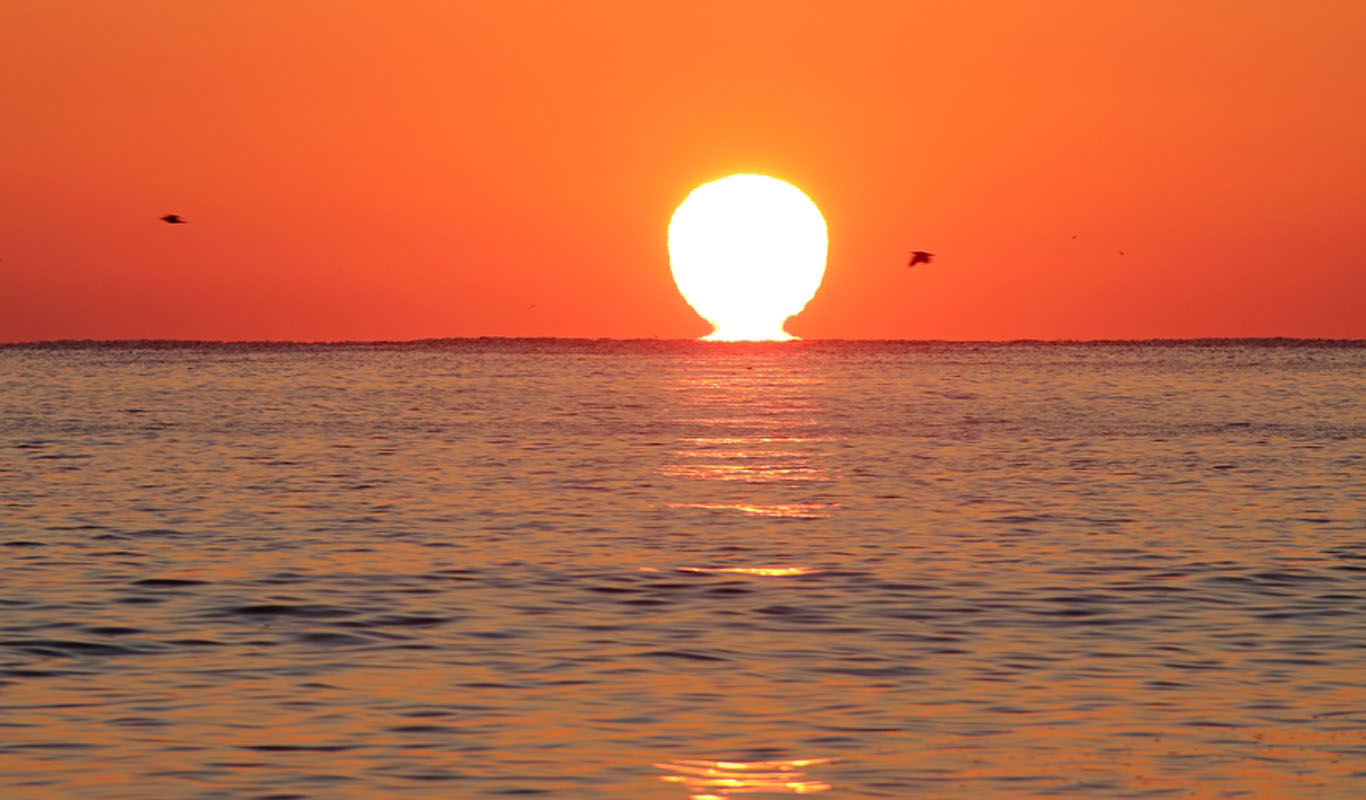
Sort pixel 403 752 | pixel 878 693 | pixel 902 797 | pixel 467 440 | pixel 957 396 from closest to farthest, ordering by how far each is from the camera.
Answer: pixel 902 797 → pixel 403 752 → pixel 878 693 → pixel 467 440 → pixel 957 396

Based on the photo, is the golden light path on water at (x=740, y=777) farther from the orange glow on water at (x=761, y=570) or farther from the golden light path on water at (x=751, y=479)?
the orange glow on water at (x=761, y=570)

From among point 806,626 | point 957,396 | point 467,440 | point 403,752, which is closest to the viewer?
point 403,752

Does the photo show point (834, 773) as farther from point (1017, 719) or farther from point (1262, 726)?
point (1262, 726)

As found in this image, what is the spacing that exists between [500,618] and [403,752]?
7.43 m

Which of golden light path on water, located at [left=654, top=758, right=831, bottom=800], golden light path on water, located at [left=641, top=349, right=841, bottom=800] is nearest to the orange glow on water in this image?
golden light path on water, located at [left=641, top=349, right=841, bottom=800]

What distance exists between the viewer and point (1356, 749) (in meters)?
16.7

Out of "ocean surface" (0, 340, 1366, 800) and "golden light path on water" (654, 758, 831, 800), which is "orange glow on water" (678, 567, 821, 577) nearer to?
"ocean surface" (0, 340, 1366, 800)

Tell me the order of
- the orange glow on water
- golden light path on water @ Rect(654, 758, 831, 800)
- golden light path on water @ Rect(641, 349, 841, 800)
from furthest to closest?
the orange glow on water, golden light path on water @ Rect(641, 349, 841, 800), golden light path on water @ Rect(654, 758, 831, 800)

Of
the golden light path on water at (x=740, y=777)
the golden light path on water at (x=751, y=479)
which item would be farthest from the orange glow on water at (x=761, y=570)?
the golden light path on water at (x=740, y=777)

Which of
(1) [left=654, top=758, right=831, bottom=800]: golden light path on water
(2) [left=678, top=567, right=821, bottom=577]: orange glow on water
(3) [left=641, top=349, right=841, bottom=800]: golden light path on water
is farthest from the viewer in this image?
(2) [left=678, top=567, right=821, bottom=577]: orange glow on water

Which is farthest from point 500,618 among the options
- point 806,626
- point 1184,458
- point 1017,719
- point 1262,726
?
point 1184,458

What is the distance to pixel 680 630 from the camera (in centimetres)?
2314

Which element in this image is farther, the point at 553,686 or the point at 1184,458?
the point at 1184,458

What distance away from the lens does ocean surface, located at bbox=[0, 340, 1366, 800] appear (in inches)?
636
